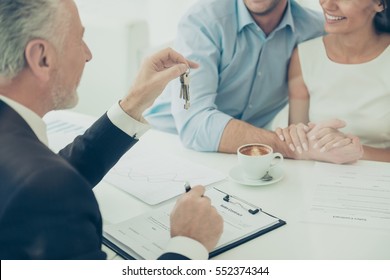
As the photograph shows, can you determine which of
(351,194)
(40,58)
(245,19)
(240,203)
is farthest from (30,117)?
(245,19)

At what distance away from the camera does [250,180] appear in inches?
38.3

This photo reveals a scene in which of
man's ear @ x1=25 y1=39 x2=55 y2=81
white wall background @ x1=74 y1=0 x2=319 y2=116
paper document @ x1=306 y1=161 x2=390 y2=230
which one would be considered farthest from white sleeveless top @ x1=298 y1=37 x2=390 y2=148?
man's ear @ x1=25 y1=39 x2=55 y2=81

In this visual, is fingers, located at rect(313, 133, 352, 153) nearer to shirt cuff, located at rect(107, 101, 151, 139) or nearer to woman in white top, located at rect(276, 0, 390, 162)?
woman in white top, located at rect(276, 0, 390, 162)

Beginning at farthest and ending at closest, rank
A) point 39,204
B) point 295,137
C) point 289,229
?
point 295,137, point 289,229, point 39,204

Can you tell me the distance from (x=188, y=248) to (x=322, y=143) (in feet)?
1.66

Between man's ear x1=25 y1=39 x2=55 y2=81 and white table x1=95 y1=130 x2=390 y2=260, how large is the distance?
287 millimetres

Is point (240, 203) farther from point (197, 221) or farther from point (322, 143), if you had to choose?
point (322, 143)

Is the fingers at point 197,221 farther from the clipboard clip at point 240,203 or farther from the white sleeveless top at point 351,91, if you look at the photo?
the white sleeveless top at point 351,91

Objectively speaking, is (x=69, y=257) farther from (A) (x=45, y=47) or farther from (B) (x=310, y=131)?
(B) (x=310, y=131)

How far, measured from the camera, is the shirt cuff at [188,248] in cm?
70

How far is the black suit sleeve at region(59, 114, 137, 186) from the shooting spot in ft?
3.08

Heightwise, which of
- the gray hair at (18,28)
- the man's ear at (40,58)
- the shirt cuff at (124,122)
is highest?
the gray hair at (18,28)

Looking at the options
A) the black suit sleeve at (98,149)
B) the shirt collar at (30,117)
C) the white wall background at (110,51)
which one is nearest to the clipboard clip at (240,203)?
the black suit sleeve at (98,149)
